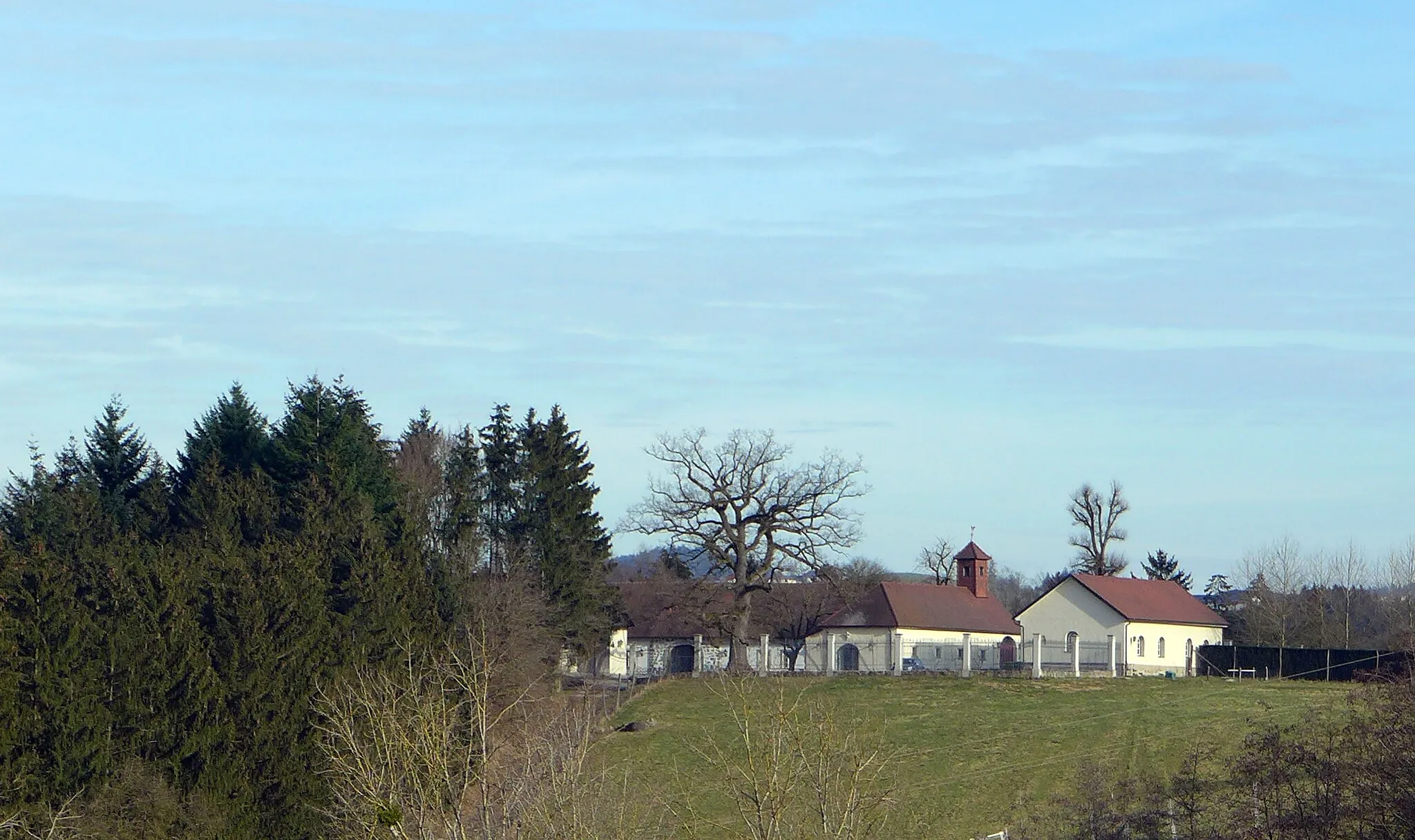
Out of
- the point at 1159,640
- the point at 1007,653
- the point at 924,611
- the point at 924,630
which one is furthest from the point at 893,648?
the point at 1159,640

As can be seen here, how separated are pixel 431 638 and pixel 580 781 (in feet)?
80.8

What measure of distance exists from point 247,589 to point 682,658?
Result: 147 ft

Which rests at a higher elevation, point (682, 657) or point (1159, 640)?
point (1159, 640)

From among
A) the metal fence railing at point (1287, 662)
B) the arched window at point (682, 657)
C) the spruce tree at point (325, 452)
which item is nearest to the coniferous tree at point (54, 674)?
the spruce tree at point (325, 452)

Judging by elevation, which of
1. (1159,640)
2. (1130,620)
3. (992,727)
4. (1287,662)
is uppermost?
(1130,620)

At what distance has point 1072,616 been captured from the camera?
254 ft

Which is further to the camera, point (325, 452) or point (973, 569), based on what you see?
point (973, 569)

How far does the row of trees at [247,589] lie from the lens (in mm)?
33219

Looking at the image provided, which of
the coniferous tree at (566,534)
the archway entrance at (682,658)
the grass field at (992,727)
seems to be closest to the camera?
the grass field at (992,727)

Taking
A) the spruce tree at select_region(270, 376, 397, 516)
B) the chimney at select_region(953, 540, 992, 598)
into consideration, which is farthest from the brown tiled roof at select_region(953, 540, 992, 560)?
the spruce tree at select_region(270, 376, 397, 516)

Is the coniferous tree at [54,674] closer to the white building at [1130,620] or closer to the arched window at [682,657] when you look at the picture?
the arched window at [682,657]

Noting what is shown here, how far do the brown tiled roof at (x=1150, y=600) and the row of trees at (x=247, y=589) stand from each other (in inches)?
1093

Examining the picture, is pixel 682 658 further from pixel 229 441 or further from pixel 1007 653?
pixel 229 441

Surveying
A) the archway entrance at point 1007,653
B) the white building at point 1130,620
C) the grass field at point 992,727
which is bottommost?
the grass field at point 992,727
